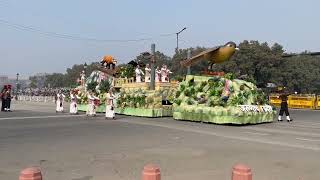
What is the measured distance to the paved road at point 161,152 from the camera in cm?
899

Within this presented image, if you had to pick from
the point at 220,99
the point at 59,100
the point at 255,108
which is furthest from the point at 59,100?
the point at 255,108

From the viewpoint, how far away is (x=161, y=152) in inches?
458

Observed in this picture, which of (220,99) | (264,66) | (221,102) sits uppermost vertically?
(264,66)

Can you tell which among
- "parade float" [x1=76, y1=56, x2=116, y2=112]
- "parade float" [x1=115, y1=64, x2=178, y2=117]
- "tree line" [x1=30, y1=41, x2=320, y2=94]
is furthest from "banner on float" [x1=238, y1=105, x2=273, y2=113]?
"tree line" [x1=30, y1=41, x2=320, y2=94]

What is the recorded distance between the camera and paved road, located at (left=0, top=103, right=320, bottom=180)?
29.5ft

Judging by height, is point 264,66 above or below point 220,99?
above

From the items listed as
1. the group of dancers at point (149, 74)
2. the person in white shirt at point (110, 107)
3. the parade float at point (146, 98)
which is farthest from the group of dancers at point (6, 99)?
the person in white shirt at point (110, 107)

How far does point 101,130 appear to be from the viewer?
1742 centimetres

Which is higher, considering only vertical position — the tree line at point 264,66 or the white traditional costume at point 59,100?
the tree line at point 264,66

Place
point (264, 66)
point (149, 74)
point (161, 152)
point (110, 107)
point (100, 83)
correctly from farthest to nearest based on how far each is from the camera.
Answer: point (264, 66) < point (100, 83) < point (149, 74) < point (110, 107) < point (161, 152)

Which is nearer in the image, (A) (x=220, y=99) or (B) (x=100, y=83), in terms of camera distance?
(A) (x=220, y=99)

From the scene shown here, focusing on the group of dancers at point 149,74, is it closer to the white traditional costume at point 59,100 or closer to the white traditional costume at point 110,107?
the white traditional costume at point 110,107

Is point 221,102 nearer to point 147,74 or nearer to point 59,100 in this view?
point 147,74

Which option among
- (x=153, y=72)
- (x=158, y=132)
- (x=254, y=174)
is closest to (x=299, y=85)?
(x=153, y=72)
